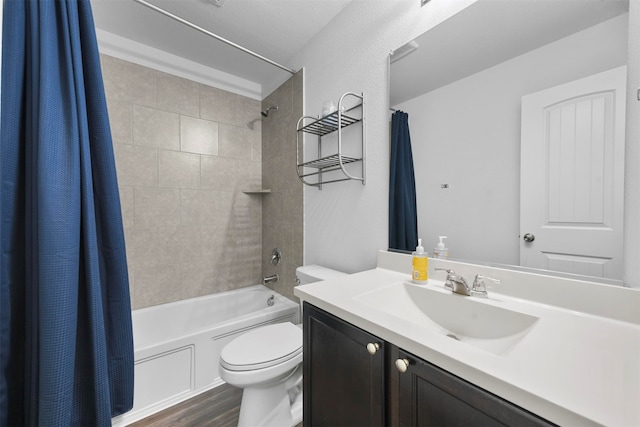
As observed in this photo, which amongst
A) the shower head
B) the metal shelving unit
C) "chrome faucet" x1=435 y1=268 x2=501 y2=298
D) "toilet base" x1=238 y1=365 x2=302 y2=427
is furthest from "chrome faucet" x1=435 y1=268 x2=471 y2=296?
the shower head

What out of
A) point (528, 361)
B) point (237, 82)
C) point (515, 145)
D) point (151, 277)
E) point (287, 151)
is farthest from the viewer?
point (237, 82)

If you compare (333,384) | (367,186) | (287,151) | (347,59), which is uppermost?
(347,59)

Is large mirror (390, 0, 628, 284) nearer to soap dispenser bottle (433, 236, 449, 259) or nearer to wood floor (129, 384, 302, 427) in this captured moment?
soap dispenser bottle (433, 236, 449, 259)

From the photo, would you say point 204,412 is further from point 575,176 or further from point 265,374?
point 575,176

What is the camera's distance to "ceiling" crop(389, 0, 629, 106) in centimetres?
74

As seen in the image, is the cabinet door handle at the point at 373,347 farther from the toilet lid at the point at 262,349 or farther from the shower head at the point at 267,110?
the shower head at the point at 267,110

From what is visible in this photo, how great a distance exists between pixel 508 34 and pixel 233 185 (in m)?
2.13

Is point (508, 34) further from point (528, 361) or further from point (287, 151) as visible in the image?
point (287, 151)

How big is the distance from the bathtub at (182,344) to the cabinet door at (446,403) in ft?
4.20

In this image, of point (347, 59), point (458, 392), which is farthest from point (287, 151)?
point (458, 392)

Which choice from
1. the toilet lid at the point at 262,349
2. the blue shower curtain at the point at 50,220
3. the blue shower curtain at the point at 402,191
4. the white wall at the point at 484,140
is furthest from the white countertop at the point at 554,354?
the blue shower curtain at the point at 50,220

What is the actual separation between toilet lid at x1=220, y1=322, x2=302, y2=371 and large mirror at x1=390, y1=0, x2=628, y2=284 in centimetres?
87

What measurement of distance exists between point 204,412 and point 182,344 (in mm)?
404

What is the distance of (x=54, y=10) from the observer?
755 mm
